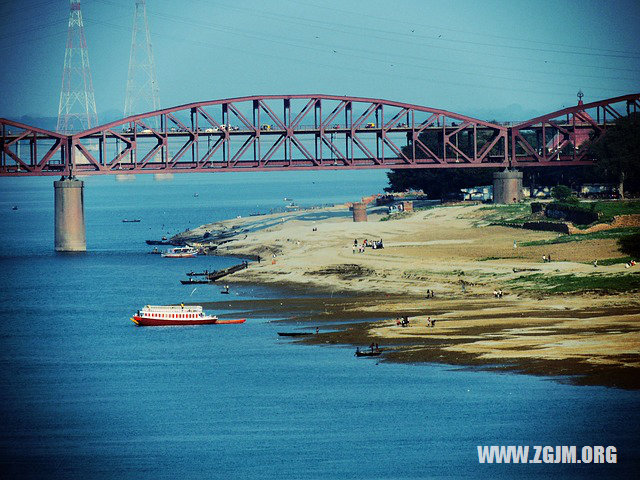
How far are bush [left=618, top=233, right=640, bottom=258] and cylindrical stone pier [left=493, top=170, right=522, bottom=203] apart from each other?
75.2 metres

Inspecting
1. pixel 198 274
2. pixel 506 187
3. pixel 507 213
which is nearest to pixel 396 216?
pixel 506 187

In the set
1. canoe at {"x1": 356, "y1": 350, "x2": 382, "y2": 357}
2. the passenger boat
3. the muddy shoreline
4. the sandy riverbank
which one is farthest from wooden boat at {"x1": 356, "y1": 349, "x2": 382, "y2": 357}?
the passenger boat

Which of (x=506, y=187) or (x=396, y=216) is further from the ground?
(x=506, y=187)

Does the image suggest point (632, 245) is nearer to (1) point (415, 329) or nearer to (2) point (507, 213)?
(1) point (415, 329)

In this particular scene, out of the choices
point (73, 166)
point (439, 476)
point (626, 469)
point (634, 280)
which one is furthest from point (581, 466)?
point (73, 166)

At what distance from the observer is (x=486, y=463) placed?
199 feet

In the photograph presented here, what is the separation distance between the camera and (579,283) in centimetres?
10419

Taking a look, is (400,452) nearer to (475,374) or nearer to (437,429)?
(437,429)

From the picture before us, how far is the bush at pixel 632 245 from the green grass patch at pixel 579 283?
31.0 ft

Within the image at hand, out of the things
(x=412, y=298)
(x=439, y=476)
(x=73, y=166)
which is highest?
(x=73, y=166)

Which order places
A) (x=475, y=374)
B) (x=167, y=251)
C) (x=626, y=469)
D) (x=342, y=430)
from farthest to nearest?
(x=167, y=251) < (x=475, y=374) < (x=342, y=430) < (x=626, y=469)

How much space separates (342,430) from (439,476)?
8872mm

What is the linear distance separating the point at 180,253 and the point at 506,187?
53.7 m

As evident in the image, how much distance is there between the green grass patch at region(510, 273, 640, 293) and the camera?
101 m
